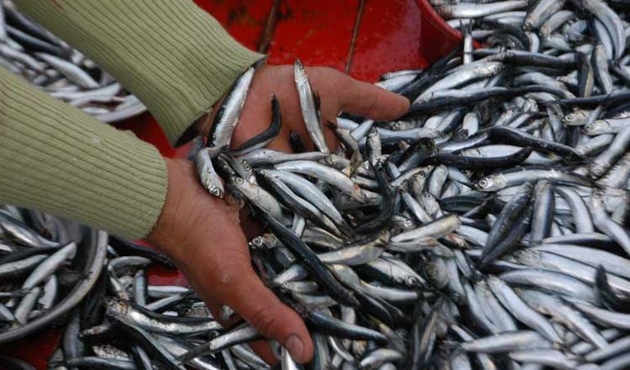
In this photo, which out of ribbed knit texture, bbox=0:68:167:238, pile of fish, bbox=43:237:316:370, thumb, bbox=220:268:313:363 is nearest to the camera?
ribbed knit texture, bbox=0:68:167:238

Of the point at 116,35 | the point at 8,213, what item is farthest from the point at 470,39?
the point at 8,213

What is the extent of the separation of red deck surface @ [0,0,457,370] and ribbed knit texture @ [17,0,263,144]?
0.82 metres

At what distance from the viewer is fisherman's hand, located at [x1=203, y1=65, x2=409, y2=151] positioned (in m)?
2.24

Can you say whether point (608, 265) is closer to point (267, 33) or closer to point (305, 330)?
point (305, 330)

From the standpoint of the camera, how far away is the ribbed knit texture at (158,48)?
210 cm

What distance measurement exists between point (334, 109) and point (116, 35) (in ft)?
2.33

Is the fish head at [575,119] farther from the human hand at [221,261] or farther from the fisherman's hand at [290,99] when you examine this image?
the human hand at [221,261]

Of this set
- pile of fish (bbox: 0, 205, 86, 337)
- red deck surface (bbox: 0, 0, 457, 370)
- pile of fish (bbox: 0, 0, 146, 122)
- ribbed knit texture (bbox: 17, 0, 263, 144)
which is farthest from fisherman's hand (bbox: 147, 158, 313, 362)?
pile of fish (bbox: 0, 0, 146, 122)

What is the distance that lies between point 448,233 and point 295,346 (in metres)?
0.59

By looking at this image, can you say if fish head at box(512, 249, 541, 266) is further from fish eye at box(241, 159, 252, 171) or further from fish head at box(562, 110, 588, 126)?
fish eye at box(241, 159, 252, 171)

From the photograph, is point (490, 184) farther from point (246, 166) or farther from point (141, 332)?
point (141, 332)

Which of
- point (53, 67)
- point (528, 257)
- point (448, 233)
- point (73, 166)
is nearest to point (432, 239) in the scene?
point (448, 233)

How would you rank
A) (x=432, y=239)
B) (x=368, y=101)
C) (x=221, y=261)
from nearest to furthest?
(x=221, y=261) < (x=432, y=239) < (x=368, y=101)

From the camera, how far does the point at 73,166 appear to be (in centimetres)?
168
